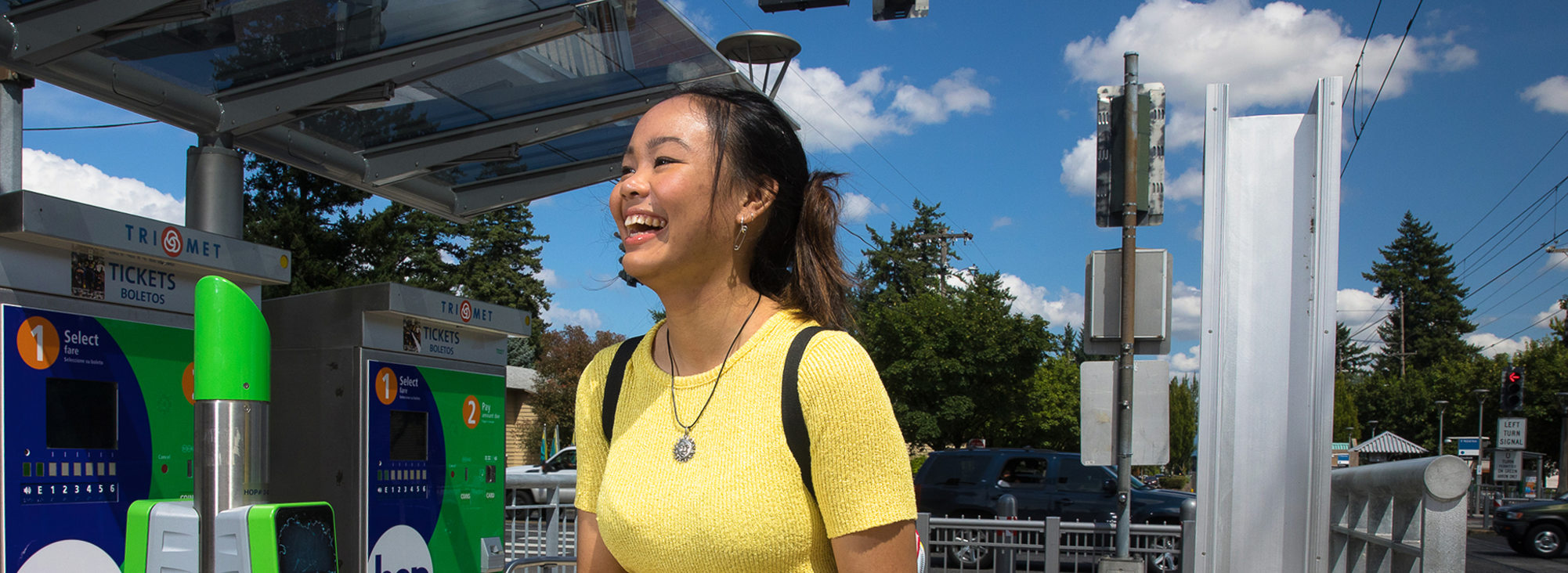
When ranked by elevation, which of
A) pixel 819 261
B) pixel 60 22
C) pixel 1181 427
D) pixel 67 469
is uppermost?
pixel 60 22

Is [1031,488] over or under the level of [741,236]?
under

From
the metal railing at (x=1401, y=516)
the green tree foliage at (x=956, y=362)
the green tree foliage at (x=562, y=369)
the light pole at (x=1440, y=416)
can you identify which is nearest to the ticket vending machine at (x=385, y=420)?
the metal railing at (x=1401, y=516)

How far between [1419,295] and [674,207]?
294 feet

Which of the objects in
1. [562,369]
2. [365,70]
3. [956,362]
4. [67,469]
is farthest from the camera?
[562,369]

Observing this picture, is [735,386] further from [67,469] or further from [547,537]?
[547,537]

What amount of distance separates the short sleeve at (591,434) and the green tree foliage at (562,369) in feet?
106

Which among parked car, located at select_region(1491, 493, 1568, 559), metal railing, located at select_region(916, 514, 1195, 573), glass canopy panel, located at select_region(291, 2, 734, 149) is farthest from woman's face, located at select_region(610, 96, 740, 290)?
parked car, located at select_region(1491, 493, 1568, 559)

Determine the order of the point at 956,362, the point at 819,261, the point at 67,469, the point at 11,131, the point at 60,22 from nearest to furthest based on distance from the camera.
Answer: the point at 819,261, the point at 67,469, the point at 60,22, the point at 11,131, the point at 956,362

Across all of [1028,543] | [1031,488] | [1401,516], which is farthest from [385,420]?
[1031,488]

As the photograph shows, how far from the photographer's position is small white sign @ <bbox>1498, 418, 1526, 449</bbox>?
995 inches

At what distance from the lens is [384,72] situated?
198 inches

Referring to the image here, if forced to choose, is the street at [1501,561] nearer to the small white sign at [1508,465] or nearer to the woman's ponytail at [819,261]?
Answer: the small white sign at [1508,465]

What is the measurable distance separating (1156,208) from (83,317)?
24.4 ft

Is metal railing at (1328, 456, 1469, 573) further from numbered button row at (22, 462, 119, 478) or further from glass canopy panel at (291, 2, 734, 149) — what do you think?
numbered button row at (22, 462, 119, 478)
